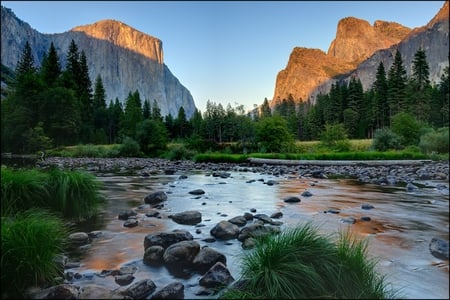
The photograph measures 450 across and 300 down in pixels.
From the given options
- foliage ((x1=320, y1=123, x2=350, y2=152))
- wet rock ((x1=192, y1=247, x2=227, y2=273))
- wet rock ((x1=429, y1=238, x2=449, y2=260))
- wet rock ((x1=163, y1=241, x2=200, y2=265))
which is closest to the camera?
wet rock ((x1=429, y1=238, x2=449, y2=260))

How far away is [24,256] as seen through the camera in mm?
3539

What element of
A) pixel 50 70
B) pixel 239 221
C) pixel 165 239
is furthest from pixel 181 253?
pixel 50 70

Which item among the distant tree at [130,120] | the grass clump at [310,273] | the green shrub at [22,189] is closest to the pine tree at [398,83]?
the grass clump at [310,273]

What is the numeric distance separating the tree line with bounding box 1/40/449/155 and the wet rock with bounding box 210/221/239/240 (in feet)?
11.7

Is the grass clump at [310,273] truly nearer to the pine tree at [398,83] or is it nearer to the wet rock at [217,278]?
the wet rock at [217,278]

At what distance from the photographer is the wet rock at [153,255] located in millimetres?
4828

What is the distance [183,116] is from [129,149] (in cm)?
3272

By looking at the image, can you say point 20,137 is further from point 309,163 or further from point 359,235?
point 309,163

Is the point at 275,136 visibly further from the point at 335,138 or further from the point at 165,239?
the point at 165,239

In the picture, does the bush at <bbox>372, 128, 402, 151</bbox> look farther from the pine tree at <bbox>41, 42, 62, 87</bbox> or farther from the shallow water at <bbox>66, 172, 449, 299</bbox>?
the pine tree at <bbox>41, 42, 62, 87</bbox>

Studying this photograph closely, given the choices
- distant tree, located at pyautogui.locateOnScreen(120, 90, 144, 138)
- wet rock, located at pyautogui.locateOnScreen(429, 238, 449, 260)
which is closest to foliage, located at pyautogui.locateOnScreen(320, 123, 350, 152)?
distant tree, located at pyautogui.locateOnScreen(120, 90, 144, 138)

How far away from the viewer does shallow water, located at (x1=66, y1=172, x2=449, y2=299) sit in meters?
2.91

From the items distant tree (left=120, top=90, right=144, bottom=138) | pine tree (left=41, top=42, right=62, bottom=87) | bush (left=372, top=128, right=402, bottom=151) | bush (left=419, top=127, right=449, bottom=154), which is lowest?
bush (left=419, top=127, right=449, bottom=154)

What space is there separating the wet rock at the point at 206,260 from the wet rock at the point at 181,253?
0.35 ft
